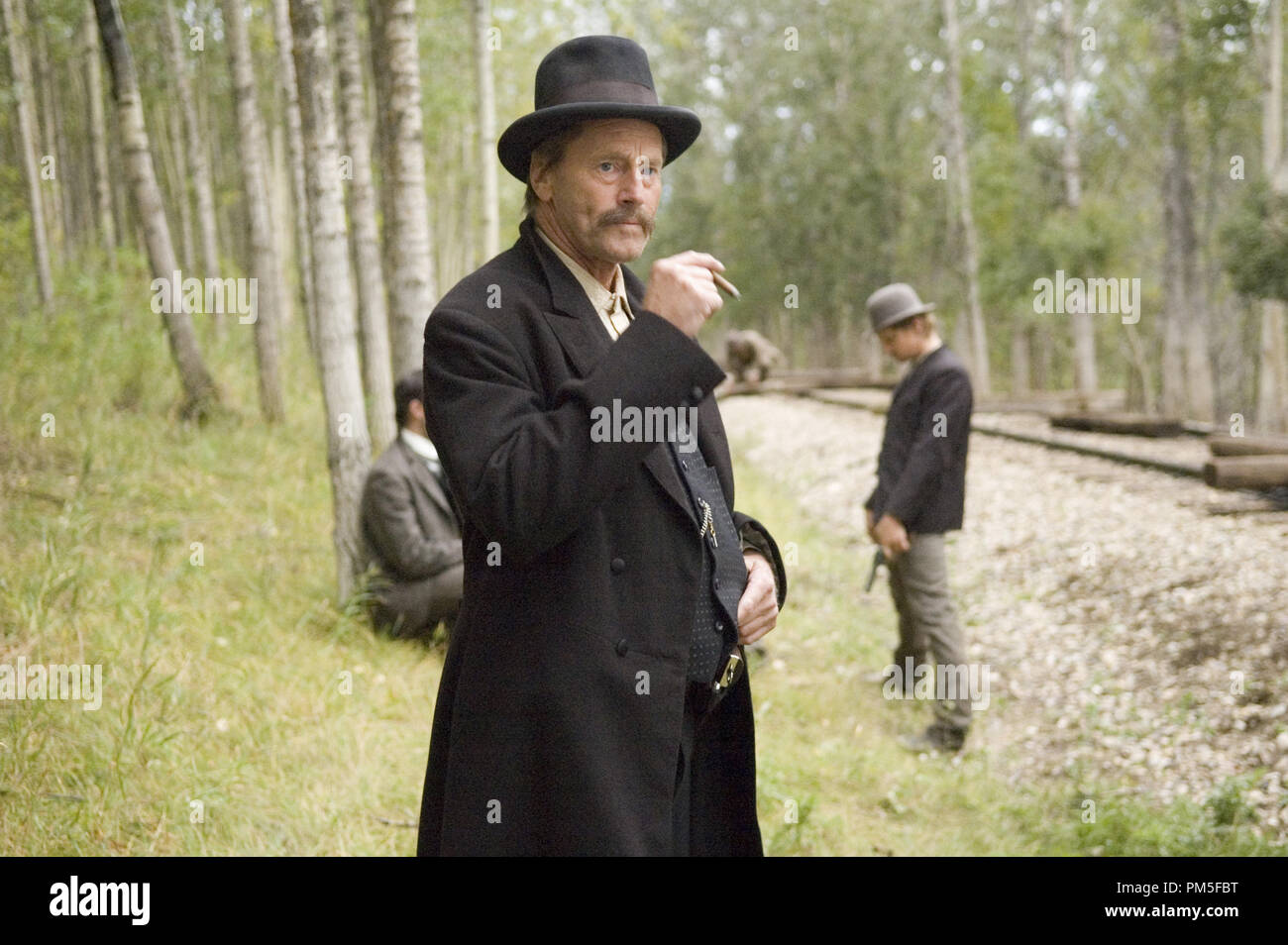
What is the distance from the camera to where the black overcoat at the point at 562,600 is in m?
1.98

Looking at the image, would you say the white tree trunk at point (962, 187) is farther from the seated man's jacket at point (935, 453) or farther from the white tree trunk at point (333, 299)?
the white tree trunk at point (333, 299)

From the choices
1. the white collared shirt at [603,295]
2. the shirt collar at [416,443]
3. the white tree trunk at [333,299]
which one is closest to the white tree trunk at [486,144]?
the white tree trunk at [333,299]

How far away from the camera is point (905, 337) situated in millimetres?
6105

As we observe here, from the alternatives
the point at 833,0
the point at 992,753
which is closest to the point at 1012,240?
the point at 833,0

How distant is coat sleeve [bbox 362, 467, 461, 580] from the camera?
6.01m

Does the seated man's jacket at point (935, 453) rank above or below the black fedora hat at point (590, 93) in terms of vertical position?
below

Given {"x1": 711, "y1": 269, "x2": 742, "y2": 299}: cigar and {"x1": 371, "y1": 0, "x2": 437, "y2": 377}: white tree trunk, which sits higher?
{"x1": 371, "y1": 0, "x2": 437, "y2": 377}: white tree trunk

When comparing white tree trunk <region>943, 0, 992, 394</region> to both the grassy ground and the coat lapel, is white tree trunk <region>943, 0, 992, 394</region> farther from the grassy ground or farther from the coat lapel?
the coat lapel

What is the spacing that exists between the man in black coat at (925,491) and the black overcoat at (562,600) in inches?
153

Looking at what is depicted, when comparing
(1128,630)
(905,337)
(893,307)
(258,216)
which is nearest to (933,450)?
(905,337)

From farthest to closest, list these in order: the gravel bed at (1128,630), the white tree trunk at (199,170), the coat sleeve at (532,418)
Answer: the white tree trunk at (199,170), the gravel bed at (1128,630), the coat sleeve at (532,418)

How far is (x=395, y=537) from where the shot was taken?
601 cm

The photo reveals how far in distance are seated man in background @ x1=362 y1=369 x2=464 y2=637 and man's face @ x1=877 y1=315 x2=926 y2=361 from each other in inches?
100

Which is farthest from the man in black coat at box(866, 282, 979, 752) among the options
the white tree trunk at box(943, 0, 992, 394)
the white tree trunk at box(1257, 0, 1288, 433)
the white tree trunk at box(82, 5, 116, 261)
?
the white tree trunk at box(943, 0, 992, 394)
